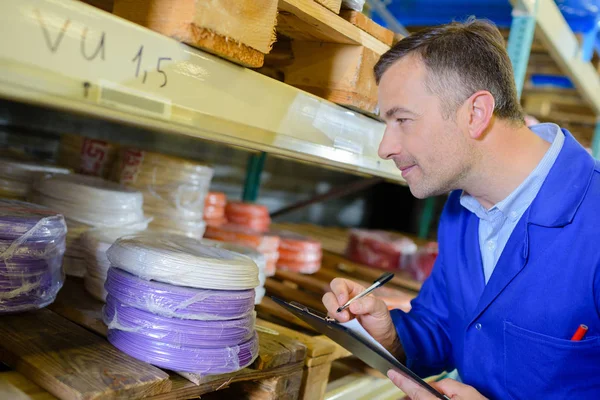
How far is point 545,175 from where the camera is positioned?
2098 millimetres

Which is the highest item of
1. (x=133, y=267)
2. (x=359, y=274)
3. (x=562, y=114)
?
(x=562, y=114)

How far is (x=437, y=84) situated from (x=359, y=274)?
2195 millimetres

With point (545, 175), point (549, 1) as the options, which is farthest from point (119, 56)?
point (549, 1)

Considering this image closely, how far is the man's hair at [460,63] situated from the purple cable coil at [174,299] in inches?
41.0

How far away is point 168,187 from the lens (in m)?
2.82

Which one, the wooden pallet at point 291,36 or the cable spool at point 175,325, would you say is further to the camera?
the cable spool at point 175,325

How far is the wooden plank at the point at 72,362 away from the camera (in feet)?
4.52

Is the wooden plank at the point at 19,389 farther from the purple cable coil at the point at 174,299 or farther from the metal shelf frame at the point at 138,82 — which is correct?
the metal shelf frame at the point at 138,82

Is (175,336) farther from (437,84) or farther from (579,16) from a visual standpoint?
(579,16)

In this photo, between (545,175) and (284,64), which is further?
(284,64)

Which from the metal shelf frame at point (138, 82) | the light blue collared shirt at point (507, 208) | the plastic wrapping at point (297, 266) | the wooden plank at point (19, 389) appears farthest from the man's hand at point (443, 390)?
the plastic wrapping at point (297, 266)

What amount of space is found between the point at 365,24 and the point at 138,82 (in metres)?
1.10

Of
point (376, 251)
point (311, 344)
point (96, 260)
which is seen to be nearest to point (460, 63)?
point (311, 344)

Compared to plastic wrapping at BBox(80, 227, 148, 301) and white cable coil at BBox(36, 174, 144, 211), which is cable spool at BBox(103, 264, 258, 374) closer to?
plastic wrapping at BBox(80, 227, 148, 301)
